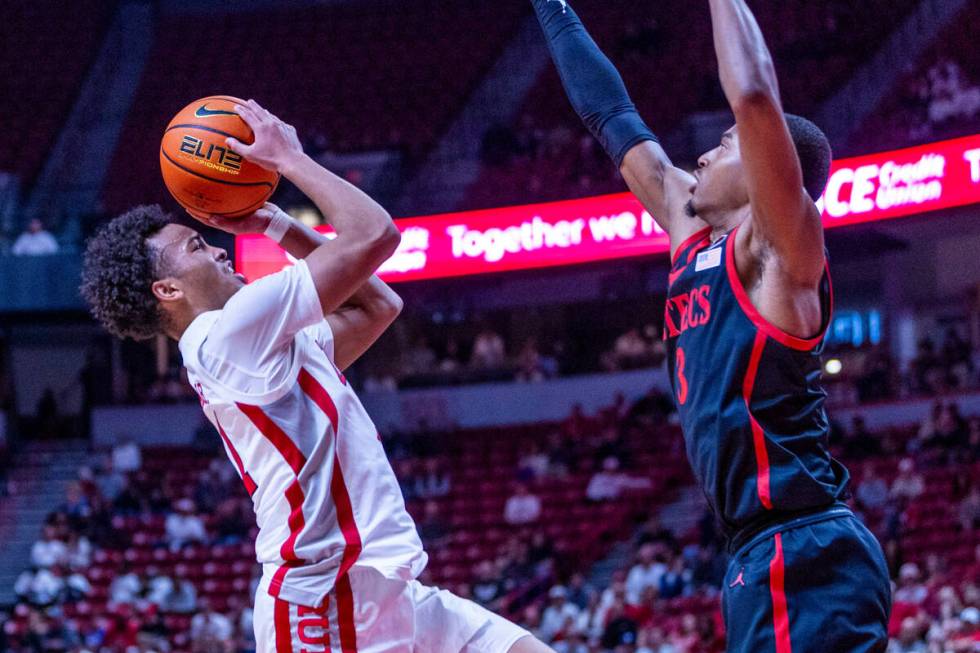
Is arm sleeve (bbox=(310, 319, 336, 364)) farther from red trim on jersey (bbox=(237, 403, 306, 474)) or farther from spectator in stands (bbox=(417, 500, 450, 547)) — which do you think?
spectator in stands (bbox=(417, 500, 450, 547))

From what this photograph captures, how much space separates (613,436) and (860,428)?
10.5 ft

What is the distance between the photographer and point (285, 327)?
10.6 ft

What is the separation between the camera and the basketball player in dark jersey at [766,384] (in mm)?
2766

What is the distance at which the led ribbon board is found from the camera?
499 inches

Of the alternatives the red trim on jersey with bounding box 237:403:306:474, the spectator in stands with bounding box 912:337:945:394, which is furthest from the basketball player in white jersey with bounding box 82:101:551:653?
the spectator in stands with bounding box 912:337:945:394

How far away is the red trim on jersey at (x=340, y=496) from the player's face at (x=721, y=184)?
1089mm

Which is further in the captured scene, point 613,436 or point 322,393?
point 613,436

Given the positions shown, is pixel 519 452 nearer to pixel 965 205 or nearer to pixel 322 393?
pixel 965 205

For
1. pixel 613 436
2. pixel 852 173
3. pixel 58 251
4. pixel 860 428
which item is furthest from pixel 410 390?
pixel 852 173

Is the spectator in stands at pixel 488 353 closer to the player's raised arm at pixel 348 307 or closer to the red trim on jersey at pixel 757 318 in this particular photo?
the player's raised arm at pixel 348 307

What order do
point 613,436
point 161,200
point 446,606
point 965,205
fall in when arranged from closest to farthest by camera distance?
point 446,606 → point 965,205 → point 613,436 → point 161,200

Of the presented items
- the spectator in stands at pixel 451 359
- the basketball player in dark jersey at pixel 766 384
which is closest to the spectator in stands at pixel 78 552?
the spectator in stands at pixel 451 359

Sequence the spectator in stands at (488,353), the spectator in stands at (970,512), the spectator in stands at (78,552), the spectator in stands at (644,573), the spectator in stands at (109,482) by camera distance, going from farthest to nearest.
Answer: the spectator in stands at (488,353)
the spectator in stands at (109,482)
the spectator in stands at (78,552)
the spectator in stands at (644,573)
the spectator in stands at (970,512)

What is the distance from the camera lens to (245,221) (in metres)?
3.76
